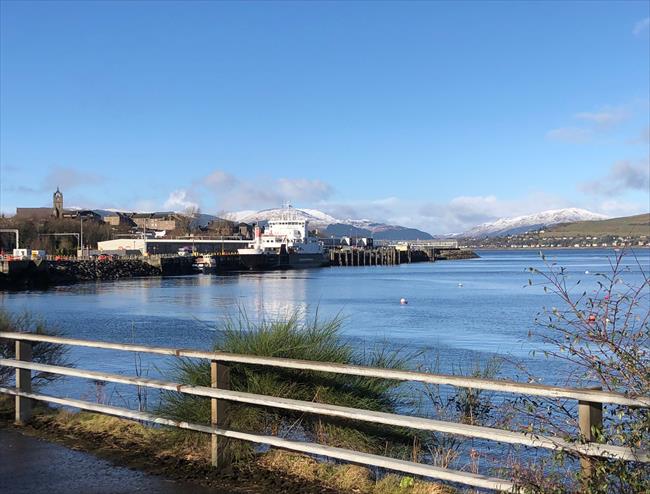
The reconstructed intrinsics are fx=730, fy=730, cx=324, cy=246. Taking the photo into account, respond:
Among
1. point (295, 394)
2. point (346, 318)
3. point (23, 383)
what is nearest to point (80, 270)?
point (346, 318)

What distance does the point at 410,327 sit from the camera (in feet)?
112

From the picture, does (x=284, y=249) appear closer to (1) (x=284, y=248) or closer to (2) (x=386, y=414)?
(1) (x=284, y=248)

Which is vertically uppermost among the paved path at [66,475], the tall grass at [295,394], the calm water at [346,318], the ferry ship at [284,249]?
the ferry ship at [284,249]

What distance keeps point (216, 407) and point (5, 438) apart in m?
2.93

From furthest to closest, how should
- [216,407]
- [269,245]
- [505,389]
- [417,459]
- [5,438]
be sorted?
[269,245], [5,438], [417,459], [216,407], [505,389]

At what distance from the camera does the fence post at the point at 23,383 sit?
8.85 meters

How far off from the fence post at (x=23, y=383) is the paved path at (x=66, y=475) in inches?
42.7

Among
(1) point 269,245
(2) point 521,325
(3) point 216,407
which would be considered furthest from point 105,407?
(1) point 269,245

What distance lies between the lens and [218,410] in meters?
6.86

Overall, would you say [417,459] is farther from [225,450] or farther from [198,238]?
[198,238]

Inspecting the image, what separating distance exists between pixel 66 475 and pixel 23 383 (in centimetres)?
252

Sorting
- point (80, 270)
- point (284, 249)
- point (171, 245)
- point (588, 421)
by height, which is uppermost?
point (171, 245)

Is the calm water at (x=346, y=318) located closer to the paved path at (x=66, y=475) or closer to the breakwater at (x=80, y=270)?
the paved path at (x=66, y=475)

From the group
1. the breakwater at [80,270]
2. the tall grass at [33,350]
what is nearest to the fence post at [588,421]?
the tall grass at [33,350]
